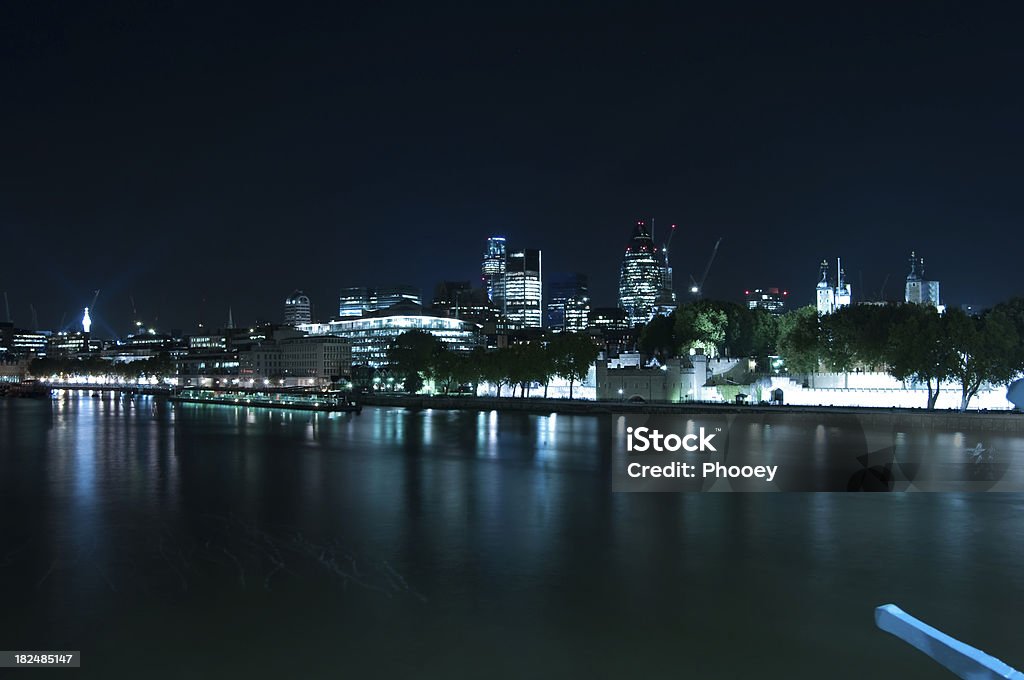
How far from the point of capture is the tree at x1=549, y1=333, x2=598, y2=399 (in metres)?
73.3

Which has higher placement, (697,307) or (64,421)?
(697,307)

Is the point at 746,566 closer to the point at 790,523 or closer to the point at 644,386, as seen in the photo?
the point at 790,523

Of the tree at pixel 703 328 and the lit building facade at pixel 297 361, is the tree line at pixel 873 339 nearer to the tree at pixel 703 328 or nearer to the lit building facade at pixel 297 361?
the tree at pixel 703 328

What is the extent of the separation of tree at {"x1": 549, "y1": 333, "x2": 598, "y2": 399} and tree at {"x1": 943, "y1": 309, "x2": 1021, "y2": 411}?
98.2 feet

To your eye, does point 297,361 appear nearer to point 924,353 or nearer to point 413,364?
point 413,364

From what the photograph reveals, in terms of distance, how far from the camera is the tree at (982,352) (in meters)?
48.1

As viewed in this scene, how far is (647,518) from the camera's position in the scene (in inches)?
898

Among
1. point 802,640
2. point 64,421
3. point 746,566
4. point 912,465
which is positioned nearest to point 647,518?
point 746,566

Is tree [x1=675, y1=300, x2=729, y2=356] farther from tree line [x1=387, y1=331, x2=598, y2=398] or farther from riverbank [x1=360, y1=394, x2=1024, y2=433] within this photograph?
riverbank [x1=360, y1=394, x2=1024, y2=433]

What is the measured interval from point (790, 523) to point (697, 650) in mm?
10188

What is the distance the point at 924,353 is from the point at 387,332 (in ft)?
344

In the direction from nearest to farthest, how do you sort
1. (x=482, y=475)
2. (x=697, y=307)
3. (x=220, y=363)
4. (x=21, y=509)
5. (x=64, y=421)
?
(x=21, y=509) < (x=482, y=475) < (x=64, y=421) < (x=697, y=307) < (x=220, y=363)

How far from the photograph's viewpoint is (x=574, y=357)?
241ft

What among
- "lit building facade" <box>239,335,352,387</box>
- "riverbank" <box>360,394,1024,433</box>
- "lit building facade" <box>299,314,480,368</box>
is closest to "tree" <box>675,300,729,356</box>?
"riverbank" <box>360,394,1024,433</box>
